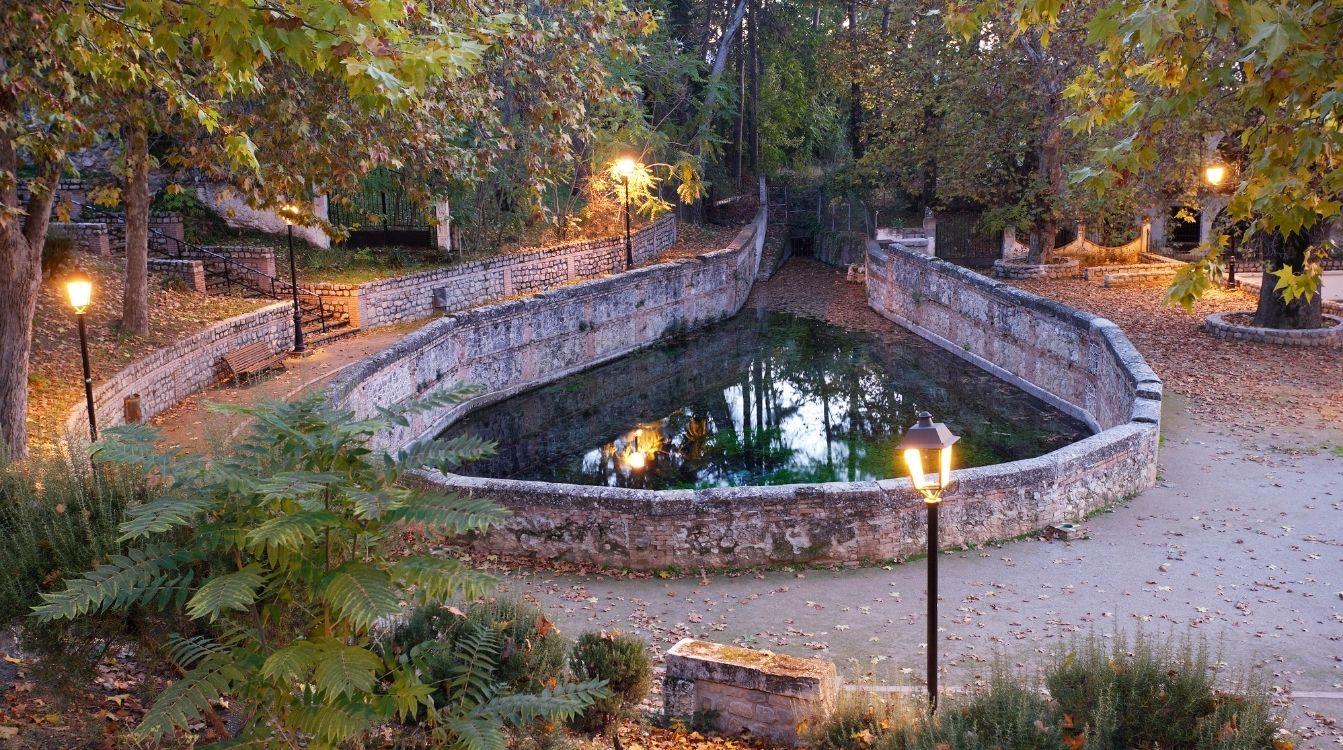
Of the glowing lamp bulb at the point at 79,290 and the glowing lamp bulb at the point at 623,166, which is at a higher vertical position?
the glowing lamp bulb at the point at 623,166

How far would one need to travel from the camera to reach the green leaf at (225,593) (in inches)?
156

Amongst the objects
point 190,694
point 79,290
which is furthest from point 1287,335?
point 190,694

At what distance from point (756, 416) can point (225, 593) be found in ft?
55.5

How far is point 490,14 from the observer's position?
12523 millimetres

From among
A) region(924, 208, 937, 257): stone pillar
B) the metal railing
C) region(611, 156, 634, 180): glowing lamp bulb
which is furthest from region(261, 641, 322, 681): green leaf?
region(924, 208, 937, 257): stone pillar

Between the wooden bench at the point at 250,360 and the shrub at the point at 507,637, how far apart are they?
12.4 m

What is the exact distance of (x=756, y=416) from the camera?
2061cm

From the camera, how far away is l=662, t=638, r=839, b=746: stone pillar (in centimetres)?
663

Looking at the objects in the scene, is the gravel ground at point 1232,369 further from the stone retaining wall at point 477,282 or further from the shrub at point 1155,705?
the stone retaining wall at point 477,282

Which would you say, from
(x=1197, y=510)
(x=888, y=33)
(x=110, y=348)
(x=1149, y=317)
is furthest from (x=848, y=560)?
(x=888, y=33)

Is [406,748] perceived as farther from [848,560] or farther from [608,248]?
[608,248]

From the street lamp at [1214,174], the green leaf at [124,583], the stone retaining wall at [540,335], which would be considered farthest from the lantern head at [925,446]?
the street lamp at [1214,174]

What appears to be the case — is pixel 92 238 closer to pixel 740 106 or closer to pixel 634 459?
pixel 634 459

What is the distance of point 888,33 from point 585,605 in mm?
27761
